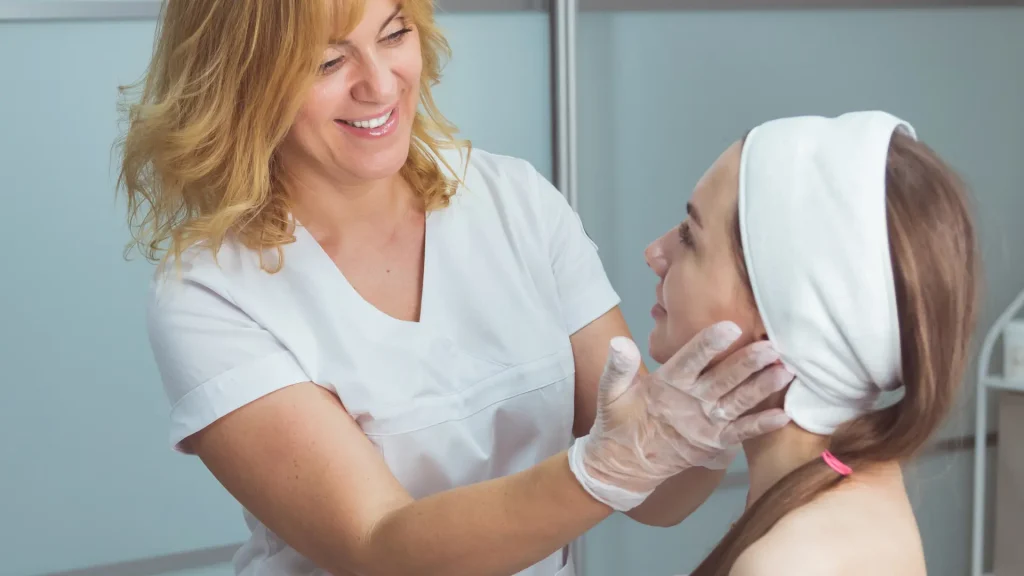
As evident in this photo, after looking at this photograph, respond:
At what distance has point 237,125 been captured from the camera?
4.10ft

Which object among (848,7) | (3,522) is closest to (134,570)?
(3,522)

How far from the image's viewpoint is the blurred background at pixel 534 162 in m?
1.88

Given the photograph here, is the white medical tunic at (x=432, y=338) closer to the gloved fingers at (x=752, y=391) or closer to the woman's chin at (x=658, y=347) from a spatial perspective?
the woman's chin at (x=658, y=347)

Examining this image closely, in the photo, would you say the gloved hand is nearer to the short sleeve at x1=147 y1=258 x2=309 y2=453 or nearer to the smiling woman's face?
the smiling woman's face

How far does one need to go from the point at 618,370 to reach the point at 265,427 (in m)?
0.40

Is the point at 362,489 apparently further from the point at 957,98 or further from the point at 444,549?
the point at 957,98

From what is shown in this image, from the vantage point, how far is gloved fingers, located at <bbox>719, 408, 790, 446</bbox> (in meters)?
0.98

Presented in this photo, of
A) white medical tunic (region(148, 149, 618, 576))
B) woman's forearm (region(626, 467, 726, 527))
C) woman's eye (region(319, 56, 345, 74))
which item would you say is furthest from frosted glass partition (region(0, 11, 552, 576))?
woman's forearm (region(626, 467, 726, 527))

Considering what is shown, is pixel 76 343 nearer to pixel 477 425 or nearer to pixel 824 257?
pixel 477 425

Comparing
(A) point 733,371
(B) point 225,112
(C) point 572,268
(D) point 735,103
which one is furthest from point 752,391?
(D) point 735,103

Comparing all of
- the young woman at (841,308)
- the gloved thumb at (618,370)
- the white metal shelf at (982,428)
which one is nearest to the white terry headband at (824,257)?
the young woman at (841,308)

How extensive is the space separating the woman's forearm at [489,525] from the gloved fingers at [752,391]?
151mm

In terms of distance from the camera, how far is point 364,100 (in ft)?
3.99

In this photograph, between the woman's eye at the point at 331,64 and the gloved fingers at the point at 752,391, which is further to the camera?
the woman's eye at the point at 331,64
